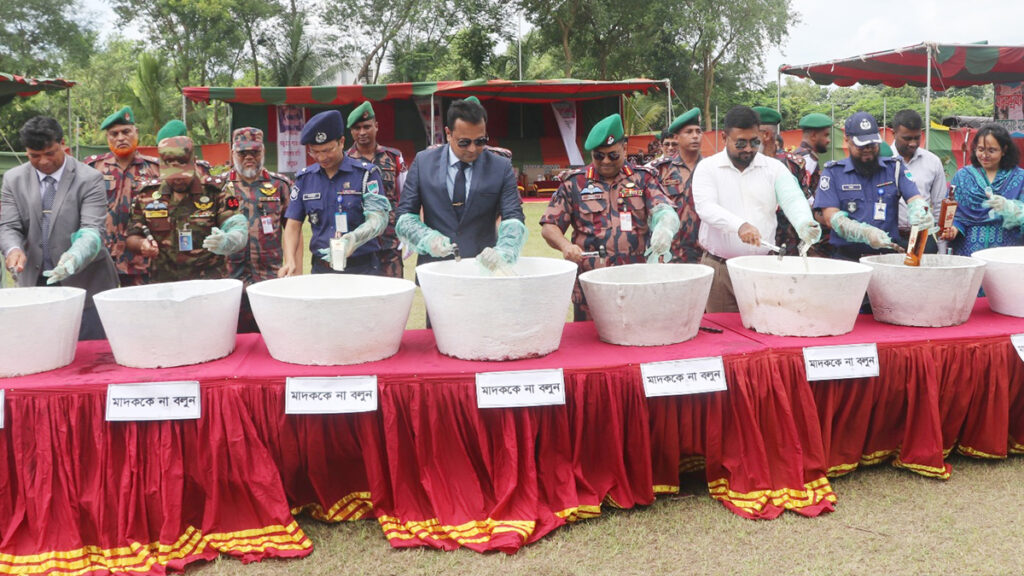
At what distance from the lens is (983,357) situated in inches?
100

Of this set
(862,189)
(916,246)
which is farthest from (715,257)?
(916,246)

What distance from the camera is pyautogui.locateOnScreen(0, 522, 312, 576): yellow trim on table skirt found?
208cm

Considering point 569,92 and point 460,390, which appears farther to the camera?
point 569,92

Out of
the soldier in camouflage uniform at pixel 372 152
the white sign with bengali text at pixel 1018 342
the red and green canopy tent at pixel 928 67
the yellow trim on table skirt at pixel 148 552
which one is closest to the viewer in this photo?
the yellow trim on table skirt at pixel 148 552

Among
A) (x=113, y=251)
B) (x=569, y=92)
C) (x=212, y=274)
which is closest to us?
(x=212, y=274)

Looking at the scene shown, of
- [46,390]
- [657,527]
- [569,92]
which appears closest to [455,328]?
[657,527]

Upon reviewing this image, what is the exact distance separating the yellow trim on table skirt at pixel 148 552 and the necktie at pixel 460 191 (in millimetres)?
1313

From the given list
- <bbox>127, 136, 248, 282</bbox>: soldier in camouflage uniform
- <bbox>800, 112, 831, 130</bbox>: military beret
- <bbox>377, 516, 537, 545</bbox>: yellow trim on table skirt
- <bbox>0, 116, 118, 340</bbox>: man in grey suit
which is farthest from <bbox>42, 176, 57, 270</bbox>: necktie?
<bbox>800, 112, 831, 130</bbox>: military beret

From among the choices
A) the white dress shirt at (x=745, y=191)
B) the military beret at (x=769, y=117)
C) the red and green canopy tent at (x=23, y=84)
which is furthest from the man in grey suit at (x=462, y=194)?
the red and green canopy tent at (x=23, y=84)

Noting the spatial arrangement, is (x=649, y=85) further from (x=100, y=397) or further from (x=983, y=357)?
(x=100, y=397)

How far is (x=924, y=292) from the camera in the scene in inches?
101

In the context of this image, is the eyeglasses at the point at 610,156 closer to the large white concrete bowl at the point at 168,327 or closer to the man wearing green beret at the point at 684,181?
the man wearing green beret at the point at 684,181

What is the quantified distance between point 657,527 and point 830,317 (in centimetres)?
86

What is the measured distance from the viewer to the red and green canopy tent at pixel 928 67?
796 cm
